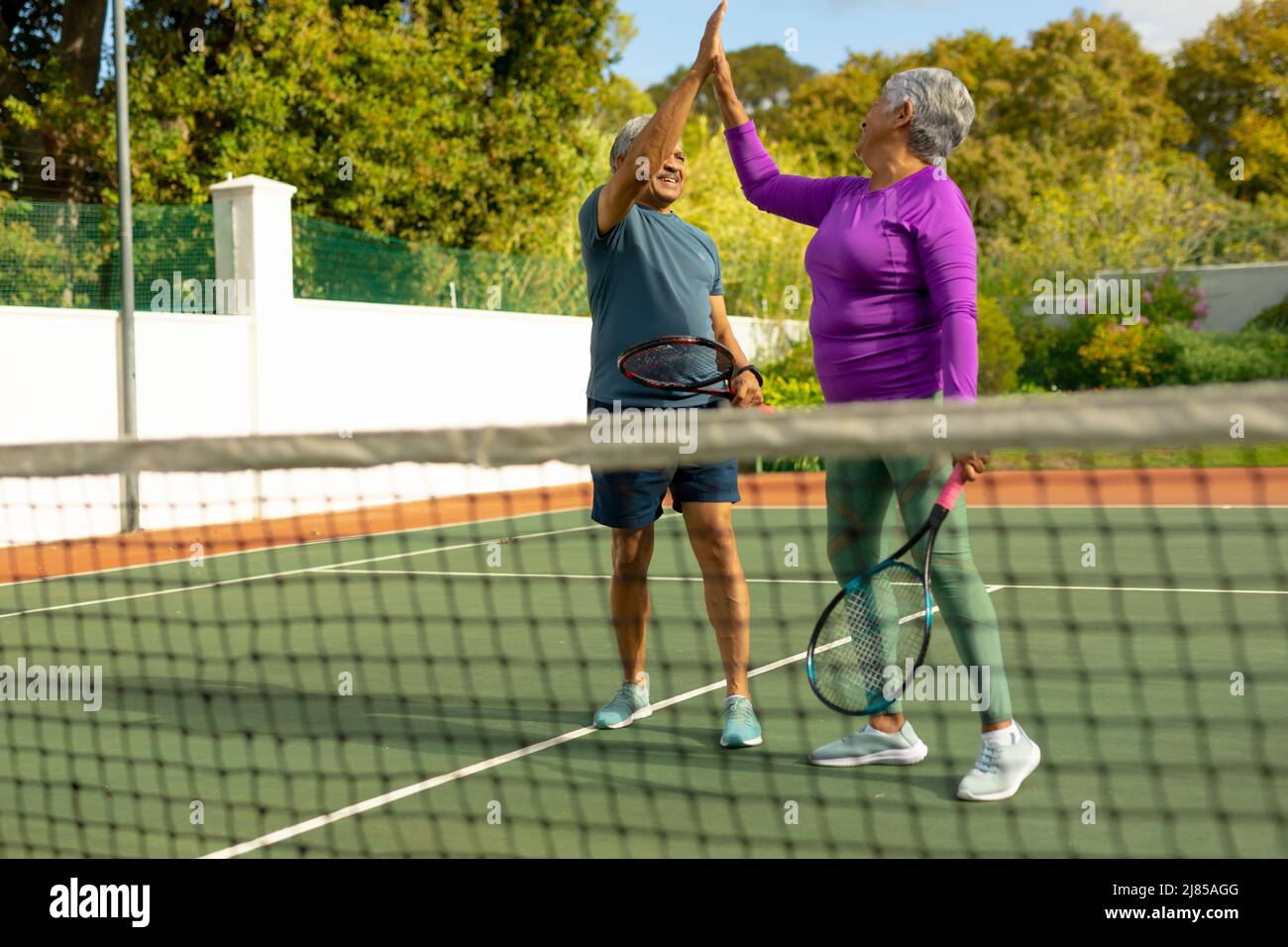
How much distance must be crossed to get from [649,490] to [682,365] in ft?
1.33

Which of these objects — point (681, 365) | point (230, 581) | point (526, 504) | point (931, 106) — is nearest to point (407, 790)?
point (681, 365)

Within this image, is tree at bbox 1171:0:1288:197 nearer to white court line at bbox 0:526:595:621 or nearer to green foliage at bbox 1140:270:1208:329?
green foliage at bbox 1140:270:1208:329

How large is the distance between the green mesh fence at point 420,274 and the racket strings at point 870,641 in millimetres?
11026

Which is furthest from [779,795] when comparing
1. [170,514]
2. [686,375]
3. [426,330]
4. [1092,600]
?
[426,330]

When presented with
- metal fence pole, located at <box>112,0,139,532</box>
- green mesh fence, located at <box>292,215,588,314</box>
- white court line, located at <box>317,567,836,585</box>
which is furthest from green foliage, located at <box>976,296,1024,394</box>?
white court line, located at <box>317,567,836,585</box>

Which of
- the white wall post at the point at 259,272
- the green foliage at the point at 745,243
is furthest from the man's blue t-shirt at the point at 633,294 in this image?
the green foliage at the point at 745,243

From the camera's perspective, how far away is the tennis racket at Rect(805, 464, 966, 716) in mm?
3787

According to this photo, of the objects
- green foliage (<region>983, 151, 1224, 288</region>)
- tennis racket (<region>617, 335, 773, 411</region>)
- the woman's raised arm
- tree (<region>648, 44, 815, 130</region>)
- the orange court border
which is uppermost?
tree (<region>648, 44, 815, 130</region>)

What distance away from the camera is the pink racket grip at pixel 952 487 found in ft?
11.8

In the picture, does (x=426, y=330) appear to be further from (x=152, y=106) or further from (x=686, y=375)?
(x=686, y=375)

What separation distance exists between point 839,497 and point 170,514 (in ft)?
31.1

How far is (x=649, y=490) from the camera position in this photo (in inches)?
176

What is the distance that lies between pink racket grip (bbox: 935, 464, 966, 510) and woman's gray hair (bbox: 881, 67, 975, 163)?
3.09 feet
